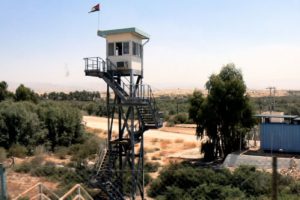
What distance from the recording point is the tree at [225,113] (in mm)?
28297

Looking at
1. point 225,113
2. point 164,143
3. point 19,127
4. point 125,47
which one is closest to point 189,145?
point 164,143

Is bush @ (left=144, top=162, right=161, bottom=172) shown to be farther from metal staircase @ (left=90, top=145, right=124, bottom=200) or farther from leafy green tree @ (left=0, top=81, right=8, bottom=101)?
leafy green tree @ (left=0, top=81, right=8, bottom=101)

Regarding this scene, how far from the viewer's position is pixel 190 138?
44531 millimetres

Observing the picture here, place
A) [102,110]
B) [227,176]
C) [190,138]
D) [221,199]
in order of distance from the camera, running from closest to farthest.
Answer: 1. [221,199]
2. [227,176]
3. [190,138]
4. [102,110]

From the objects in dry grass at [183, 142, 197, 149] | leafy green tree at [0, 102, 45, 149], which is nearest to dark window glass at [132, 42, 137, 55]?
leafy green tree at [0, 102, 45, 149]

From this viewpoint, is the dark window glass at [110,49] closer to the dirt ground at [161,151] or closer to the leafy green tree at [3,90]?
the dirt ground at [161,151]

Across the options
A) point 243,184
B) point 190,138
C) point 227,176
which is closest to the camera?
point 243,184

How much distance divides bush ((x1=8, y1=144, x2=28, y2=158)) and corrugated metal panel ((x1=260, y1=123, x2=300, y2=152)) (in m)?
17.6

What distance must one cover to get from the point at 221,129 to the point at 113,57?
38.5 feet

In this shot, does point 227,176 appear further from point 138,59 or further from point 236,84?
point 236,84

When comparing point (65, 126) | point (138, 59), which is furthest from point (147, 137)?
point (138, 59)

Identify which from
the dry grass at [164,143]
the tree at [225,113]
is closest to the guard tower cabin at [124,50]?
the tree at [225,113]

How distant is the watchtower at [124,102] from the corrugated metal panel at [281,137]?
9881 millimetres

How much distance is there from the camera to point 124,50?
20.4 meters
